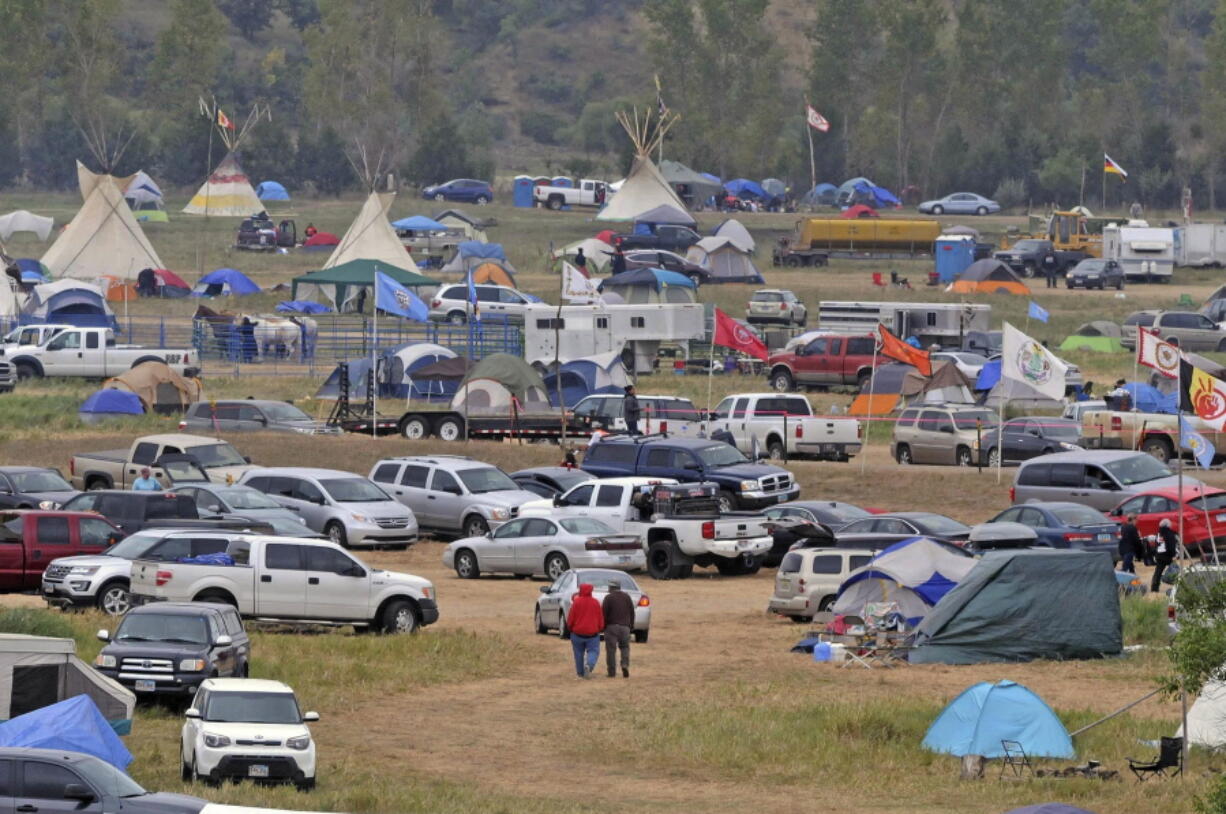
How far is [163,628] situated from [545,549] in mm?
11509

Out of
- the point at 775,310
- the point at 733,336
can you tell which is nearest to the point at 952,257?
the point at 775,310

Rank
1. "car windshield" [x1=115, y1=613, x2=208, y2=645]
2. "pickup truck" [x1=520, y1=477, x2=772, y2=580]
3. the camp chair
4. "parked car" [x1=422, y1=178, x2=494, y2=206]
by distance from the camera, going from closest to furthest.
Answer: the camp chair < "car windshield" [x1=115, y1=613, x2=208, y2=645] < "pickup truck" [x1=520, y1=477, x2=772, y2=580] < "parked car" [x1=422, y1=178, x2=494, y2=206]

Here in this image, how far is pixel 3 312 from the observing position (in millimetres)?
63844

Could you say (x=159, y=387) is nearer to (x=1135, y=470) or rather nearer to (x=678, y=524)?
(x=678, y=524)

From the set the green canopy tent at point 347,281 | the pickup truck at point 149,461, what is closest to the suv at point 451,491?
the pickup truck at point 149,461

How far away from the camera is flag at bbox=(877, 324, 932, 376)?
148ft

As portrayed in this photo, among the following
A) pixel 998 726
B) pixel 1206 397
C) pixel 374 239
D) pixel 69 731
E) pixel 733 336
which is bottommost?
pixel 998 726

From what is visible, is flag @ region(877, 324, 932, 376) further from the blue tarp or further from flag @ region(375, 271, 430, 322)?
the blue tarp

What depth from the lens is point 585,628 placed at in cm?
2611

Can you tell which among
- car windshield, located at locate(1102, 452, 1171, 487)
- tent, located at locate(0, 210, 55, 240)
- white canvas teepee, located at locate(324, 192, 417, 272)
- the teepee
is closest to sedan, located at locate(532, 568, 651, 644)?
car windshield, located at locate(1102, 452, 1171, 487)

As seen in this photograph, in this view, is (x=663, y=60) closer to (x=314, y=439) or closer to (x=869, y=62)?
(x=869, y=62)

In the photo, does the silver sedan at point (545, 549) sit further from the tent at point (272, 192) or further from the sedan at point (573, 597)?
the tent at point (272, 192)

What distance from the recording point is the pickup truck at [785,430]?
44250 mm

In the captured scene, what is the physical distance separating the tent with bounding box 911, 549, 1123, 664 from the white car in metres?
11.0
